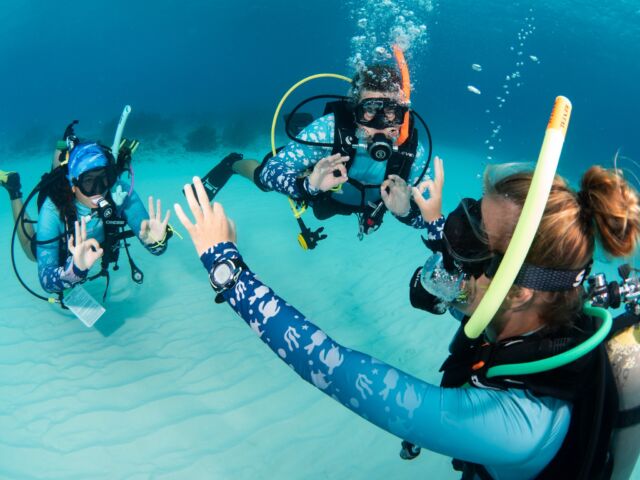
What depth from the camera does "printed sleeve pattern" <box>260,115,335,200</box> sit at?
15.7 ft

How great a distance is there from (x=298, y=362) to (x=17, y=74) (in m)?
67.2

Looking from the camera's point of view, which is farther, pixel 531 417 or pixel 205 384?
pixel 205 384

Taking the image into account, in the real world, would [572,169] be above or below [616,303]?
below

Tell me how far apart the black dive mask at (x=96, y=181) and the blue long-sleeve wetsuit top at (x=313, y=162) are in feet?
6.24

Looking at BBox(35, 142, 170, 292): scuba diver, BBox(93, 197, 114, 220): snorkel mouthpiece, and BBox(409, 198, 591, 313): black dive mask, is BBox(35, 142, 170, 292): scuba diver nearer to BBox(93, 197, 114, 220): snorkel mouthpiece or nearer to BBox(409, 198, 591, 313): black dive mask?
BBox(93, 197, 114, 220): snorkel mouthpiece

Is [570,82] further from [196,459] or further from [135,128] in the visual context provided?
[196,459]

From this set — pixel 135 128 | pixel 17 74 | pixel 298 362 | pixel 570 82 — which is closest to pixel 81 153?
pixel 298 362

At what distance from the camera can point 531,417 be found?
1.45 metres

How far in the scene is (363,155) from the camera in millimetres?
5059

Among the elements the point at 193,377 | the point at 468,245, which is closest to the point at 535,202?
the point at 468,245

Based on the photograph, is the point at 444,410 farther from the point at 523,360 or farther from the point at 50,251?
the point at 50,251

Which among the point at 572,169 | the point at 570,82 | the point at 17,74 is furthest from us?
the point at 570,82

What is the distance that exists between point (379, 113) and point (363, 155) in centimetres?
72

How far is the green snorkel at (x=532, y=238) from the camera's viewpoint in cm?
121
